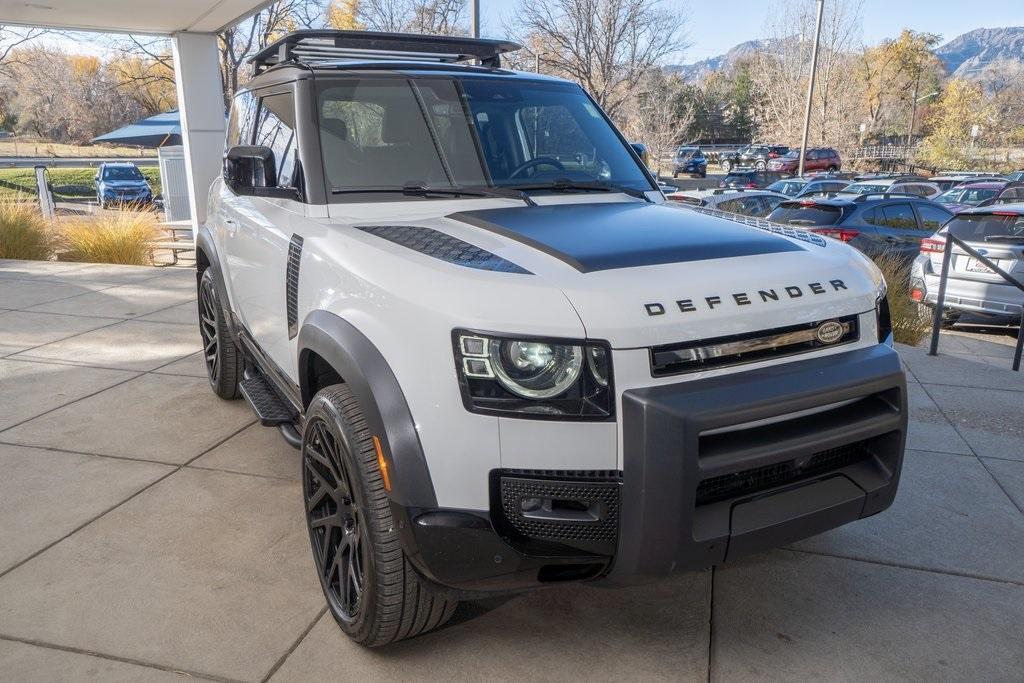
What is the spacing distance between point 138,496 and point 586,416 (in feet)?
8.96

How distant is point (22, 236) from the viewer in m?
11.7

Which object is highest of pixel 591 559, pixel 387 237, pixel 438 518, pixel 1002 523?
pixel 387 237

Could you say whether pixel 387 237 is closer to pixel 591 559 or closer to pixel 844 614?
pixel 591 559

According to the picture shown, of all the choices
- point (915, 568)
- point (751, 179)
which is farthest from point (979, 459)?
point (751, 179)

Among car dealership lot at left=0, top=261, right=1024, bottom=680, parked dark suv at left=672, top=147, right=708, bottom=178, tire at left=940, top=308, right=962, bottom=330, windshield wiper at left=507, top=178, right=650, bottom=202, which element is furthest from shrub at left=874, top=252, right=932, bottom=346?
parked dark suv at left=672, top=147, right=708, bottom=178

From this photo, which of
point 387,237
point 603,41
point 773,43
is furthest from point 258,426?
point 773,43

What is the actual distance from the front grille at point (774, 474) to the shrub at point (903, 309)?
557cm

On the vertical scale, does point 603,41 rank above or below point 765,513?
above

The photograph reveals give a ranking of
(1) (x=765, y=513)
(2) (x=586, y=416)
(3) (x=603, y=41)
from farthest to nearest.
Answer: (3) (x=603, y=41) → (1) (x=765, y=513) → (2) (x=586, y=416)

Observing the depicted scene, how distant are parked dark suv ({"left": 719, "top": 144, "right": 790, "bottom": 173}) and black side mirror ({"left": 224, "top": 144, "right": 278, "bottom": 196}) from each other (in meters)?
41.3

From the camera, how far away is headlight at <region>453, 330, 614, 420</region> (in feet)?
7.18

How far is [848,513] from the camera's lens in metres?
2.50

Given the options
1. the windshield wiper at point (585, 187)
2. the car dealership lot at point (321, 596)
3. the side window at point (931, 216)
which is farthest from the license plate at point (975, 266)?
the windshield wiper at point (585, 187)

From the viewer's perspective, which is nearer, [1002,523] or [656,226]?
[656,226]
